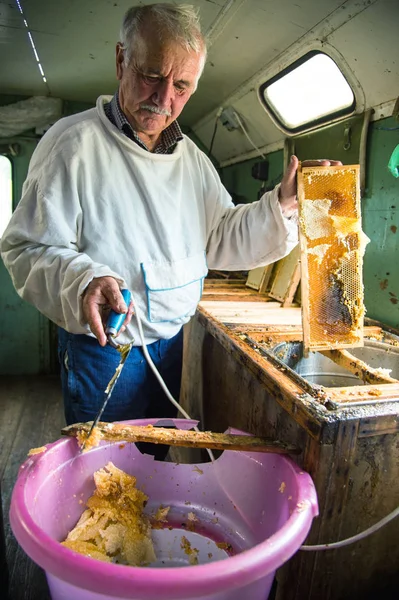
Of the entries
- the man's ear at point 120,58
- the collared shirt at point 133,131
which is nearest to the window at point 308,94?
the collared shirt at point 133,131

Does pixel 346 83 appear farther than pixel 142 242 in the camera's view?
Yes

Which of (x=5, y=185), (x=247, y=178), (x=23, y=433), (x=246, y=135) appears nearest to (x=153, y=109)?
(x=246, y=135)

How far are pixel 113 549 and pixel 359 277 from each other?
3.76ft

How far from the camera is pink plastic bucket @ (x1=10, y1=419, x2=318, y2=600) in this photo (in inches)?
24.9

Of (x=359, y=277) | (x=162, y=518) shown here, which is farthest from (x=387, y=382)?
(x=162, y=518)

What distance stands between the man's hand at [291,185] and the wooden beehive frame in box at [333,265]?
0.07 m

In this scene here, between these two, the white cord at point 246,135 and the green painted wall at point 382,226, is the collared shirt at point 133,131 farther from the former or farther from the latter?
the white cord at point 246,135

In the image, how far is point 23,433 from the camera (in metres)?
2.91

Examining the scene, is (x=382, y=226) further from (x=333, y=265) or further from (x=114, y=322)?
(x=114, y=322)

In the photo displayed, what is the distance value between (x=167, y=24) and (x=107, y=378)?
1.11 m

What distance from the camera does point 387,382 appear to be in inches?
50.3

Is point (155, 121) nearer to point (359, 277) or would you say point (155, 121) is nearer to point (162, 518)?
point (359, 277)


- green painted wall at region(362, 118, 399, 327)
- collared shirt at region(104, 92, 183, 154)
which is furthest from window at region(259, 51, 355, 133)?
collared shirt at region(104, 92, 183, 154)

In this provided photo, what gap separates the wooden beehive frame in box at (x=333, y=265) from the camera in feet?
4.78
